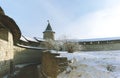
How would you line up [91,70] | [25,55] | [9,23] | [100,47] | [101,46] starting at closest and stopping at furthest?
[91,70] → [9,23] → [25,55] → [100,47] → [101,46]

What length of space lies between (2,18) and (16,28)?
1.82 m

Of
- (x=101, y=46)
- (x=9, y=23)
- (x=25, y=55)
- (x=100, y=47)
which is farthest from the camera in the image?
(x=101, y=46)

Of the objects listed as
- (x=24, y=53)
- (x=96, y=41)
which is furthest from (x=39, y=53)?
(x=96, y=41)

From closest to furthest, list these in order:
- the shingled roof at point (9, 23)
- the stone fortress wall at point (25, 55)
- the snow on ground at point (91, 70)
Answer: the snow on ground at point (91, 70) < the shingled roof at point (9, 23) < the stone fortress wall at point (25, 55)

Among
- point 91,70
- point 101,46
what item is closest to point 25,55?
point 101,46

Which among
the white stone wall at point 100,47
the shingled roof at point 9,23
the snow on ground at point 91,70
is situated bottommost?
the snow on ground at point 91,70

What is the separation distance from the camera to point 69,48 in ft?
70.0

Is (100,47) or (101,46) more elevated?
(101,46)

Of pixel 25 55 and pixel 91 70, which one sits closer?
pixel 91 70

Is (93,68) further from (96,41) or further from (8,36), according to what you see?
(96,41)

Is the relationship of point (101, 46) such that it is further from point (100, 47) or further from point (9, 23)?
point (9, 23)

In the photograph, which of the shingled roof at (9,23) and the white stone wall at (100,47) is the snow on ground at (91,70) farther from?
the white stone wall at (100,47)

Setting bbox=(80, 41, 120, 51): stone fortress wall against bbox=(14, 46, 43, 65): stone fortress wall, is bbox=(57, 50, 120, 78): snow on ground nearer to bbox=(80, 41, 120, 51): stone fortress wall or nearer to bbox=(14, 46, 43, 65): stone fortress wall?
bbox=(14, 46, 43, 65): stone fortress wall

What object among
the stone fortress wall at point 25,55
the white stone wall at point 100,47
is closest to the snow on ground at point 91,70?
the stone fortress wall at point 25,55
